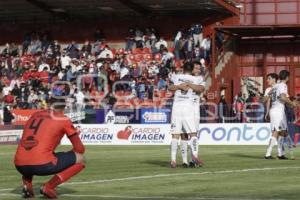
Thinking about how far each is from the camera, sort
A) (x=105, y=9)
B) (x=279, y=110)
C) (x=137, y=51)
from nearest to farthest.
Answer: (x=279, y=110) < (x=137, y=51) < (x=105, y=9)

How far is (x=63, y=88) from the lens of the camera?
40.3 m

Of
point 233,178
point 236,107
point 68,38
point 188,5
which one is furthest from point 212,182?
point 68,38

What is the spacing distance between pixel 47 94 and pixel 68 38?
27.8ft

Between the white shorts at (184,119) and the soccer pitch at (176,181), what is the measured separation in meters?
0.81

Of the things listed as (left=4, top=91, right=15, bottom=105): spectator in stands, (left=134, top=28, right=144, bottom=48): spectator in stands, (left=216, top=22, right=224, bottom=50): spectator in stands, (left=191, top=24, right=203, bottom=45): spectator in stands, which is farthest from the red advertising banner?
(left=216, top=22, right=224, bottom=50): spectator in stands

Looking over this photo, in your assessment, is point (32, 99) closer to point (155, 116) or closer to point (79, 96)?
point (79, 96)

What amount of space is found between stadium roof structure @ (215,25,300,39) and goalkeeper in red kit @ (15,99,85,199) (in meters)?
29.0

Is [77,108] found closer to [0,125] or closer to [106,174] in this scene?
[0,125]

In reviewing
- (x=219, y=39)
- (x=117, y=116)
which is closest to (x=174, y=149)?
(x=117, y=116)

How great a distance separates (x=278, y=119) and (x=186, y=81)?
142 inches

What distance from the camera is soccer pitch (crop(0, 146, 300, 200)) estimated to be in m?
12.2

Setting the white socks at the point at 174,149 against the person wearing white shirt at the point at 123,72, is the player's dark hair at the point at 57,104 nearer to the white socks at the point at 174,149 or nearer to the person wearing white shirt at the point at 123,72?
the white socks at the point at 174,149

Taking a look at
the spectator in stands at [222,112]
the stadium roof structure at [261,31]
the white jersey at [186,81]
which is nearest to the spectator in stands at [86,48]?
the stadium roof structure at [261,31]

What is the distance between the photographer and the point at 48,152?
11539 mm
